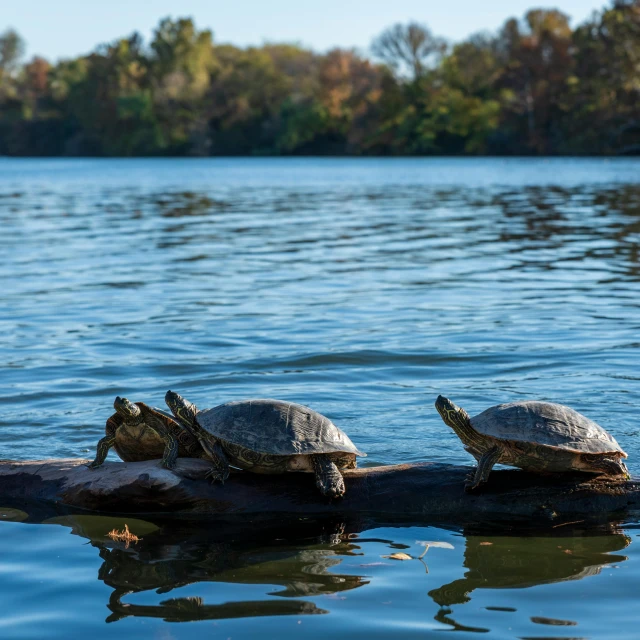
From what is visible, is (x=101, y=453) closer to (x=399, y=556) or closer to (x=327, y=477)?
(x=327, y=477)

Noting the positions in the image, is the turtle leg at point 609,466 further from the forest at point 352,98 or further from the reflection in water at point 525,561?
the forest at point 352,98

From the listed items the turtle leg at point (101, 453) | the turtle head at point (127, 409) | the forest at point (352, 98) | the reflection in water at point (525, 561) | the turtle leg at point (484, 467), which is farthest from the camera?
the forest at point (352, 98)

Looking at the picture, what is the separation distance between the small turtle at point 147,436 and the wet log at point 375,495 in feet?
0.43

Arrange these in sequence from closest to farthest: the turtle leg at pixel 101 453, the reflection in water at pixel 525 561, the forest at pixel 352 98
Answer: the reflection in water at pixel 525 561 → the turtle leg at pixel 101 453 → the forest at pixel 352 98

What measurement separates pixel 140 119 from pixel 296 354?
113004 millimetres

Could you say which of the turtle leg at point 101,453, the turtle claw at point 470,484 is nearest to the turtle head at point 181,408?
the turtle leg at point 101,453

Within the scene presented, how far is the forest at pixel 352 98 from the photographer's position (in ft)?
273

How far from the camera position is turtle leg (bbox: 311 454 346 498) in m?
5.75

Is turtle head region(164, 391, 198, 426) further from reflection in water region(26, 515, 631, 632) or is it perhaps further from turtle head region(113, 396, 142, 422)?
reflection in water region(26, 515, 631, 632)

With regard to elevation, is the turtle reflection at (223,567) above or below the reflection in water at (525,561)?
below

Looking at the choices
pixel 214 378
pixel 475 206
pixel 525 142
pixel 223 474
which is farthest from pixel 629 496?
pixel 525 142

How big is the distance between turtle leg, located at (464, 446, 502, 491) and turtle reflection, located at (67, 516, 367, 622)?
0.80m

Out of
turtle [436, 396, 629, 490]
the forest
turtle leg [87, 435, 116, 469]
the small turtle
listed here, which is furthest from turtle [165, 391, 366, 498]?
the forest

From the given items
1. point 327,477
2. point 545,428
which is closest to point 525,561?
point 545,428
